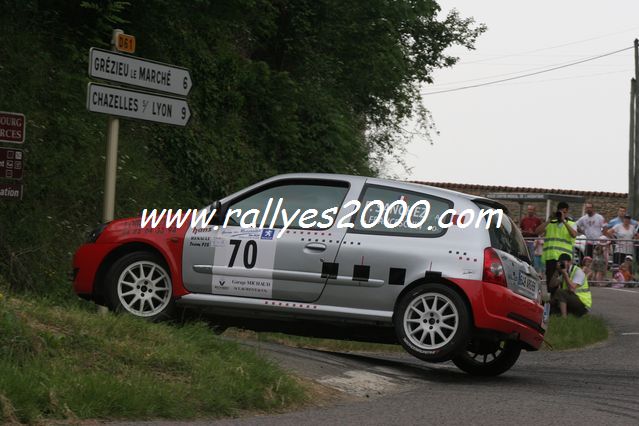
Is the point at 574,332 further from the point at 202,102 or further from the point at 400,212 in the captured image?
the point at 202,102

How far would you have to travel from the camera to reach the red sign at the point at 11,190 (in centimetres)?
1446

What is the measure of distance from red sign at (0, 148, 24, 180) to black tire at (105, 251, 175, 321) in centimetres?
315

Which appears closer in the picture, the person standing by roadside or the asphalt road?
the asphalt road

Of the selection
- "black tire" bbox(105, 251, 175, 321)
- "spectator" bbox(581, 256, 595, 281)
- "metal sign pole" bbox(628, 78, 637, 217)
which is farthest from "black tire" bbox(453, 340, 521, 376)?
"metal sign pole" bbox(628, 78, 637, 217)

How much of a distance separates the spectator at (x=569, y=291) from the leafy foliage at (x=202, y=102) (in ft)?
19.2

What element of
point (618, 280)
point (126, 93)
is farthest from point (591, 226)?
point (126, 93)

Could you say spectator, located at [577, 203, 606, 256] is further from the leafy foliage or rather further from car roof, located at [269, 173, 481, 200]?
car roof, located at [269, 173, 481, 200]

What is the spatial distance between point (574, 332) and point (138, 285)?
740cm

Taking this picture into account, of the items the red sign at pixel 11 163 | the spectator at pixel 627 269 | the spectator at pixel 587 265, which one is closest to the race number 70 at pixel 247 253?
the red sign at pixel 11 163

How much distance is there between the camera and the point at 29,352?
27.5ft

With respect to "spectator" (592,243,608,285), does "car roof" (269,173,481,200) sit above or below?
above

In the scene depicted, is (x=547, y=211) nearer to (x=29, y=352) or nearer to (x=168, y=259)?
(x=168, y=259)

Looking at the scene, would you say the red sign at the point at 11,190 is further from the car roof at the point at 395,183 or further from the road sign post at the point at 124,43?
the car roof at the point at 395,183

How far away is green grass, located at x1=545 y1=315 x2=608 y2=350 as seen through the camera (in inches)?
651
